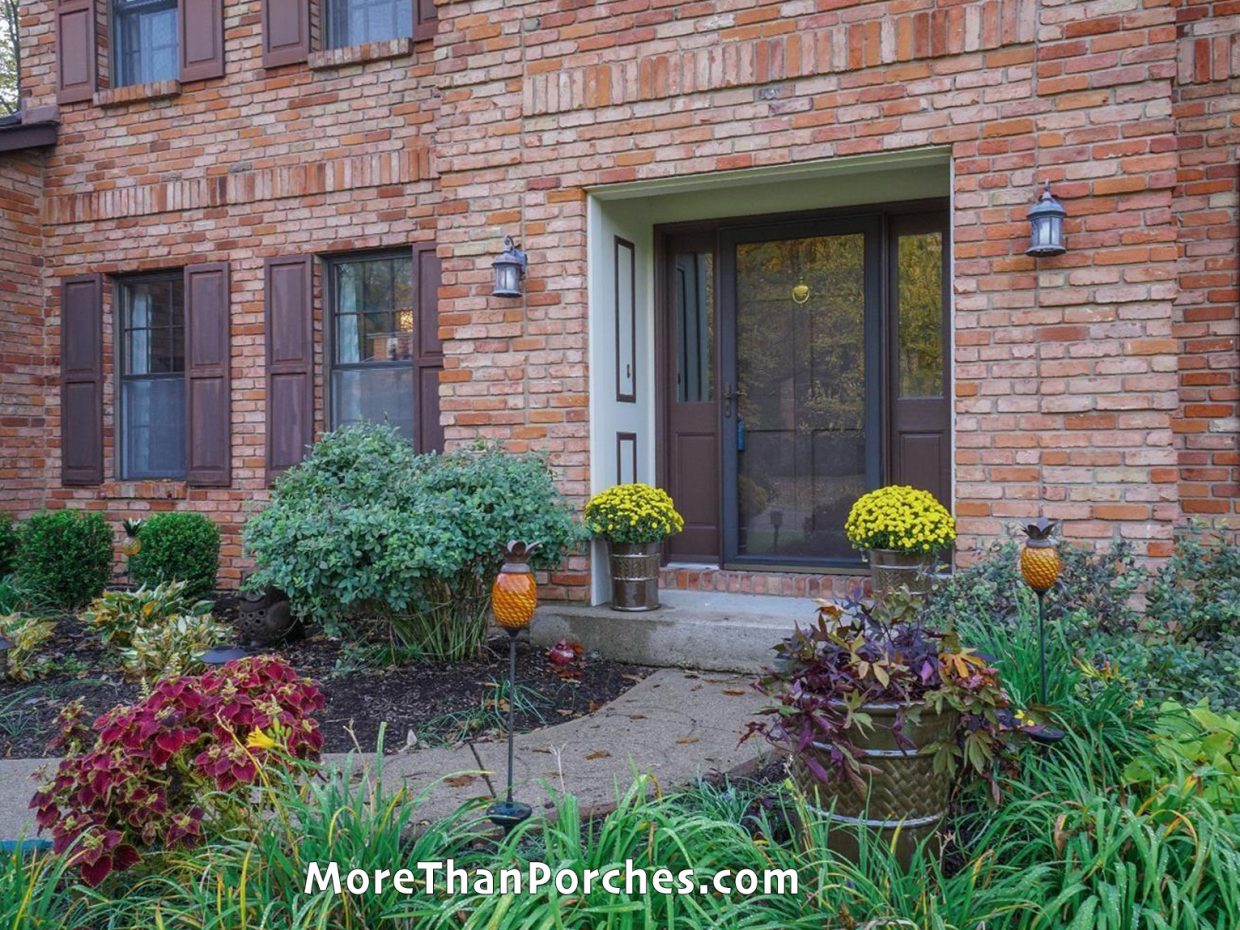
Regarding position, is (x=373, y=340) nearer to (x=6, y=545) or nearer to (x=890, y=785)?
(x=6, y=545)

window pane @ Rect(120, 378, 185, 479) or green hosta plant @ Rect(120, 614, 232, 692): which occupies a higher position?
window pane @ Rect(120, 378, 185, 479)

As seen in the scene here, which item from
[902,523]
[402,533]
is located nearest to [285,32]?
[402,533]

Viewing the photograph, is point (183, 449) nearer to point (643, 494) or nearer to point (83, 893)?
point (643, 494)

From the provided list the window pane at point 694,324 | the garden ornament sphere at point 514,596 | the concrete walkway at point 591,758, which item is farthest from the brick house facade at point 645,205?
the garden ornament sphere at point 514,596

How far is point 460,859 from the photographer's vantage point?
97.9 inches

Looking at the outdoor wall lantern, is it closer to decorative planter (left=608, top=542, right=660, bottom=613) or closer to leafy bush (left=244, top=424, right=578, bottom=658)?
decorative planter (left=608, top=542, right=660, bottom=613)

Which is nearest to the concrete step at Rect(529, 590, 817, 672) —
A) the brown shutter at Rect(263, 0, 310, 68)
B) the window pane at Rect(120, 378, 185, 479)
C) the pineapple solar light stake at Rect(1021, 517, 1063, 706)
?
the pineapple solar light stake at Rect(1021, 517, 1063, 706)

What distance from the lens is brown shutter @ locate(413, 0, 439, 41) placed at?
23.1 ft

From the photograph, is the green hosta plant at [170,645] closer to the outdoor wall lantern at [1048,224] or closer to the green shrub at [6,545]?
the green shrub at [6,545]

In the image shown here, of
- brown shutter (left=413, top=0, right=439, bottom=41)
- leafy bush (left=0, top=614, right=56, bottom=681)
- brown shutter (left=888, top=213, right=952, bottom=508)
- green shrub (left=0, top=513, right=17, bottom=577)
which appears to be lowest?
leafy bush (left=0, top=614, right=56, bottom=681)

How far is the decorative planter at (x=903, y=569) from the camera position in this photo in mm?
5133

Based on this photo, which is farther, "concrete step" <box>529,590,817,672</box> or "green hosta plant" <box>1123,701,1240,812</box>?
"concrete step" <box>529,590,817,672</box>

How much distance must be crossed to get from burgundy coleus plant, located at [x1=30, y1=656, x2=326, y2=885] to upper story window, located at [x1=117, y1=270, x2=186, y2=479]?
5.90m

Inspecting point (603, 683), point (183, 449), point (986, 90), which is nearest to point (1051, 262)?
point (986, 90)
